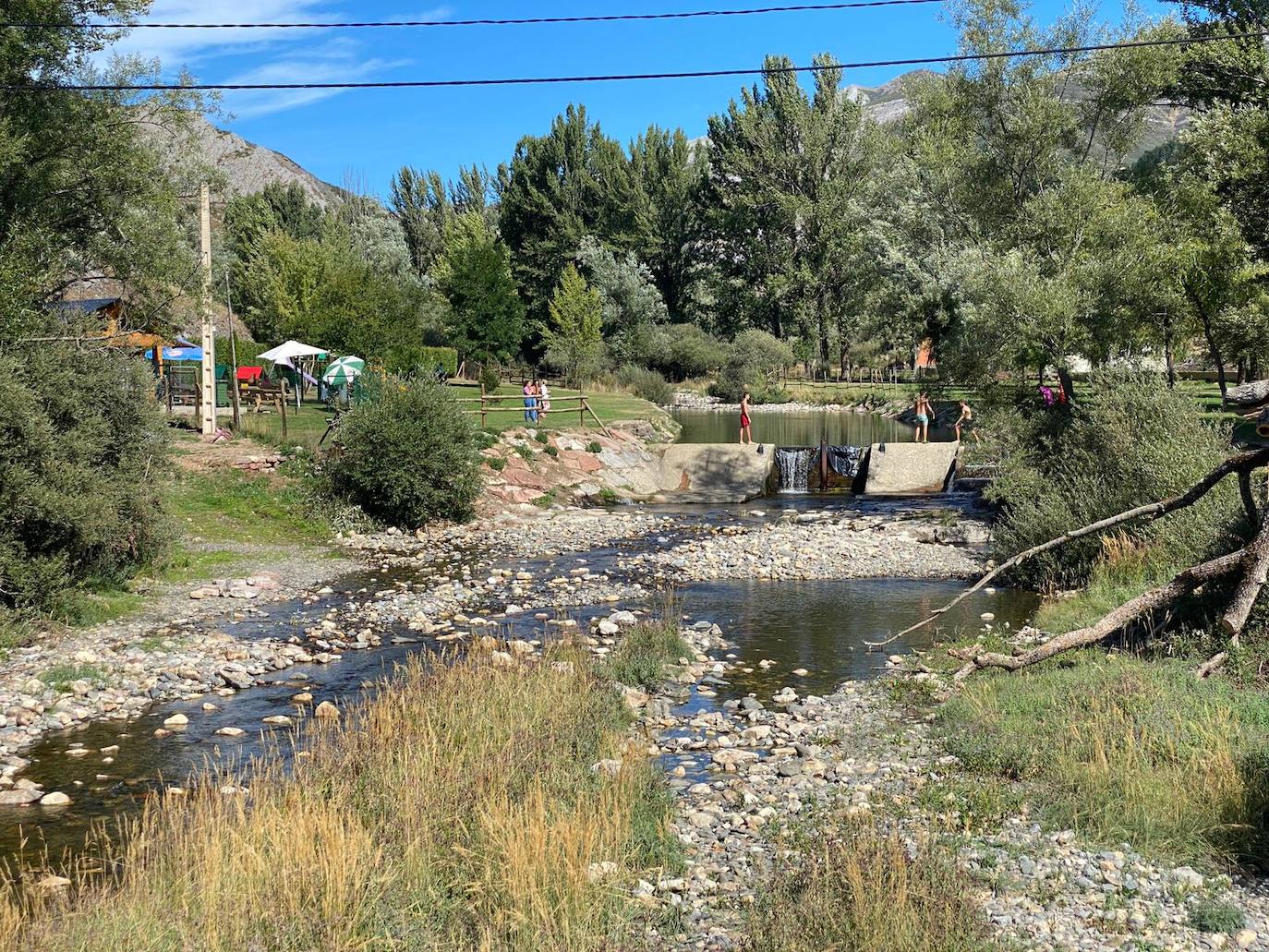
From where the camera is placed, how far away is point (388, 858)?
797 centimetres

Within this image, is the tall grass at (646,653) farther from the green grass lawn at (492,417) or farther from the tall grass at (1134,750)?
the green grass lawn at (492,417)

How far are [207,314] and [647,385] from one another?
1458 inches

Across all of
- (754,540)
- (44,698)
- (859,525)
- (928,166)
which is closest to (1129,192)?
(928,166)

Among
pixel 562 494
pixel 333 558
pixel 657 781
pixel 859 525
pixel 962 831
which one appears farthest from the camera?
pixel 562 494

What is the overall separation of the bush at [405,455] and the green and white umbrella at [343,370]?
35.6ft

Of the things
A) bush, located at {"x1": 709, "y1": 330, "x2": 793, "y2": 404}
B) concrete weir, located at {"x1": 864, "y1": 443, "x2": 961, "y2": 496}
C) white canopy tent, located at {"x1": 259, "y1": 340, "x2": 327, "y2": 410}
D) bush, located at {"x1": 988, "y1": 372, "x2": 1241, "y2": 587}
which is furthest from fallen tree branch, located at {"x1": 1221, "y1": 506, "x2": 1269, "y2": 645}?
bush, located at {"x1": 709, "y1": 330, "x2": 793, "y2": 404}

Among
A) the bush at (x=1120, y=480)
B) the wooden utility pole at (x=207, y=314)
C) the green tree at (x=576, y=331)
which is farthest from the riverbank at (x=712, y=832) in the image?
the green tree at (x=576, y=331)

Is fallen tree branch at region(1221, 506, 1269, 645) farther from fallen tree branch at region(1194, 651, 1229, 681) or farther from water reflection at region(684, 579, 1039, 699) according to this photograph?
water reflection at region(684, 579, 1039, 699)

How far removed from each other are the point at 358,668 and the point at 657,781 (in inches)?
248

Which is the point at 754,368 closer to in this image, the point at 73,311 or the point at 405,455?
the point at 405,455

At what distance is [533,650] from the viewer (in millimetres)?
15461

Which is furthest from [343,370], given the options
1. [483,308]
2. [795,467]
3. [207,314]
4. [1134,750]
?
[1134,750]

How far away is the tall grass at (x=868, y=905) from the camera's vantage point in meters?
6.89

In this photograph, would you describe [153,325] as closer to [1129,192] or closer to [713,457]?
[713,457]
